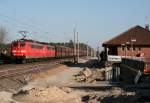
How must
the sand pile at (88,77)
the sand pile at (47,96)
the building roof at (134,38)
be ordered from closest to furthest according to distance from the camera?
the sand pile at (47,96) → the sand pile at (88,77) → the building roof at (134,38)

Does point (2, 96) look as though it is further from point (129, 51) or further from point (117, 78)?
point (129, 51)

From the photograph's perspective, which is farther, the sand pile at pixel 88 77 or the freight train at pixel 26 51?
the freight train at pixel 26 51

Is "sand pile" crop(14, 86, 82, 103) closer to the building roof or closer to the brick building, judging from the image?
the brick building

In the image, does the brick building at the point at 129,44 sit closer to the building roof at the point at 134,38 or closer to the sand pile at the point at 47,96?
the building roof at the point at 134,38

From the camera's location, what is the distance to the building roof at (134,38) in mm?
68250

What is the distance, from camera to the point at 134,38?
230 ft

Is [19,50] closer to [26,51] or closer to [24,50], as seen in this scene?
[24,50]

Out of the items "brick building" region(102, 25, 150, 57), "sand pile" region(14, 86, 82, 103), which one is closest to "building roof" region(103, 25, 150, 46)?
"brick building" region(102, 25, 150, 57)

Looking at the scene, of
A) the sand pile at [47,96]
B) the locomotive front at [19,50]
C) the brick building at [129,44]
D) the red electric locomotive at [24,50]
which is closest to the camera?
the sand pile at [47,96]

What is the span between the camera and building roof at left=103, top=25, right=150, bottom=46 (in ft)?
224

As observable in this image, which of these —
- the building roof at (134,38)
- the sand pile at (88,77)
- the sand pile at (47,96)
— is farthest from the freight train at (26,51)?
the sand pile at (47,96)

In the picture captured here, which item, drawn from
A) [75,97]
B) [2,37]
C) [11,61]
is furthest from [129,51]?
[2,37]

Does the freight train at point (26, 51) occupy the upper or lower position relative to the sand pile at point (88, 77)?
upper

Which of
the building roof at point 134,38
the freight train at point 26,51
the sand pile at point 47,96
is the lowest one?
the sand pile at point 47,96
